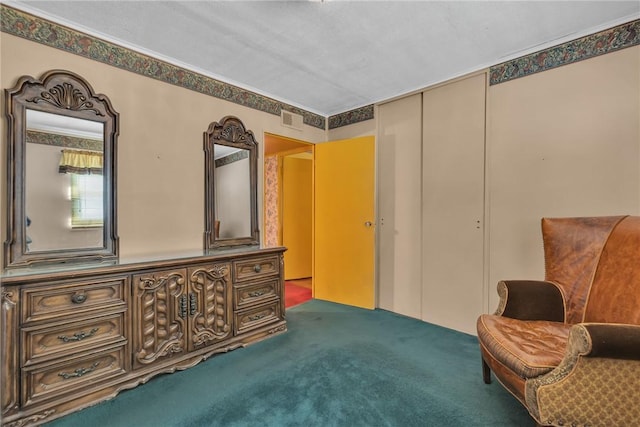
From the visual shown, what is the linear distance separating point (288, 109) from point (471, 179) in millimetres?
2165

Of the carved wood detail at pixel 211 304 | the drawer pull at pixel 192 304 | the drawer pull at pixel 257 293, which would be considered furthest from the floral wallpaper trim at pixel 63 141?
the drawer pull at pixel 257 293

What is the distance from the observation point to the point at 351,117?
12.2 ft

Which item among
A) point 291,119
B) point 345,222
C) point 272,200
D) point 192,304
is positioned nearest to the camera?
point 192,304

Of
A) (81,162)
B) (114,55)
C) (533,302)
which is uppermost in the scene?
(114,55)

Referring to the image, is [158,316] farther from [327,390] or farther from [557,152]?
[557,152]

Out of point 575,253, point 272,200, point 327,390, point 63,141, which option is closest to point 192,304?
point 327,390

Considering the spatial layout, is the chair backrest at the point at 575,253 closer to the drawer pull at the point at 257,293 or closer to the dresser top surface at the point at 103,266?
the drawer pull at the point at 257,293

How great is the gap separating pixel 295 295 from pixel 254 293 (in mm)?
1545

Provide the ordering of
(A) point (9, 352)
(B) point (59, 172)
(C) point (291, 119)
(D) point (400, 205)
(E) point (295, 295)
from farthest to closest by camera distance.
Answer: (E) point (295, 295), (C) point (291, 119), (D) point (400, 205), (B) point (59, 172), (A) point (9, 352)

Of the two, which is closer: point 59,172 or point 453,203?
point 59,172

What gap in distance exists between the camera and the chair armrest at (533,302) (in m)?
1.82

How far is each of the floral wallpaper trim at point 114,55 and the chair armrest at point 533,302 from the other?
2846 mm

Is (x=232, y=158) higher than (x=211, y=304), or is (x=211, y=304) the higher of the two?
(x=232, y=158)

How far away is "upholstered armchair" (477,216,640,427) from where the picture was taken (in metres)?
1.17
